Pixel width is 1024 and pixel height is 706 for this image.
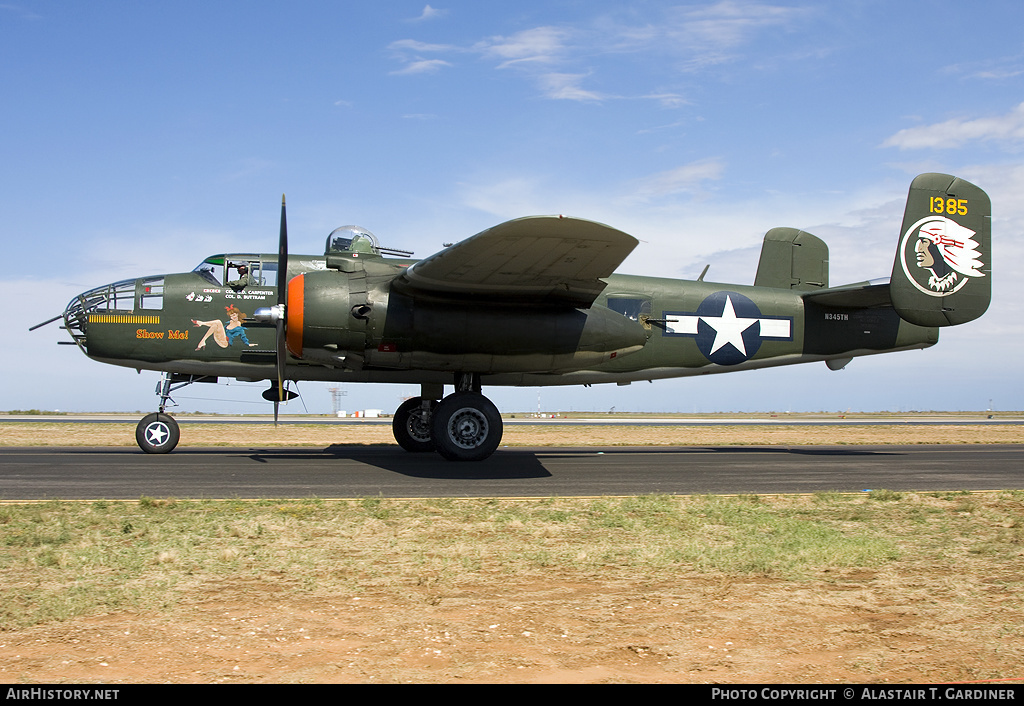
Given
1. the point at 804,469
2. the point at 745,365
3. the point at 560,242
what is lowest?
the point at 804,469

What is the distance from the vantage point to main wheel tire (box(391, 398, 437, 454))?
18016 millimetres

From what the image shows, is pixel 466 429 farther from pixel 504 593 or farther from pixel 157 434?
pixel 504 593

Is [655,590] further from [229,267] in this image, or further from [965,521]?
[229,267]

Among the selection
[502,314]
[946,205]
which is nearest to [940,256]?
[946,205]

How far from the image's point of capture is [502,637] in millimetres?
4637

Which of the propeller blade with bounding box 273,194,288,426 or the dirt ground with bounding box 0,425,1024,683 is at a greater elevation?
the propeller blade with bounding box 273,194,288,426

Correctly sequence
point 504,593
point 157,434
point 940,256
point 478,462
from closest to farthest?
point 504,593
point 478,462
point 157,434
point 940,256

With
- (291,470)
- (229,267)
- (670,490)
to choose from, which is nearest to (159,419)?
(229,267)

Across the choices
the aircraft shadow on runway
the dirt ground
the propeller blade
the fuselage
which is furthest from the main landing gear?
the dirt ground

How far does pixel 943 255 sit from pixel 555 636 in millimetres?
16683

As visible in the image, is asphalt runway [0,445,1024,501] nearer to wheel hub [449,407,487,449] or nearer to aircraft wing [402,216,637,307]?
wheel hub [449,407,487,449]

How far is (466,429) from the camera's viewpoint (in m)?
14.4

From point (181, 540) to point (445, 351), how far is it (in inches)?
285

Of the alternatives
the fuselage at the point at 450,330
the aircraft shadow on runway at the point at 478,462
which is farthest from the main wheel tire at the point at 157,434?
the aircraft shadow on runway at the point at 478,462
